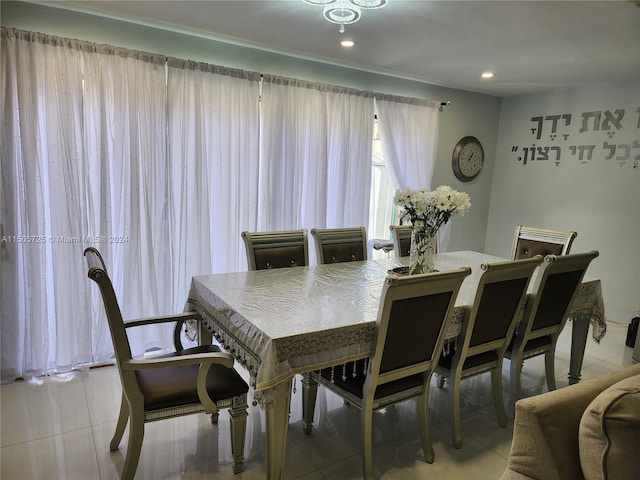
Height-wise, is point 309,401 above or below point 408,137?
below

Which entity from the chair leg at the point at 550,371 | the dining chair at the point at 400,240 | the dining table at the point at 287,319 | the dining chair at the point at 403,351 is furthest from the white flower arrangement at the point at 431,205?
the chair leg at the point at 550,371

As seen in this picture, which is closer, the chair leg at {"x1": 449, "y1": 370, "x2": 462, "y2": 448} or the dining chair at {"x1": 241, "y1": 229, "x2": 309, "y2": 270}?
the chair leg at {"x1": 449, "y1": 370, "x2": 462, "y2": 448}

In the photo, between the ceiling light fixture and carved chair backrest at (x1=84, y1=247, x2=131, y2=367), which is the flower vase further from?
carved chair backrest at (x1=84, y1=247, x2=131, y2=367)

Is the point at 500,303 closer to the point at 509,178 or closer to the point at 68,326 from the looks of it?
the point at 68,326

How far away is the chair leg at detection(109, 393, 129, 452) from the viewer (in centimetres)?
197

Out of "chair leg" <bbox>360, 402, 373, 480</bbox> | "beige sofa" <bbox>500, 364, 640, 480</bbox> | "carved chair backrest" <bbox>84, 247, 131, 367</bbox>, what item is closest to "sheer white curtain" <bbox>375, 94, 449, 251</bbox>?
"chair leg" <bbox>360, 402, 373, 480</bbox>

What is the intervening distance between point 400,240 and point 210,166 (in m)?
1.64

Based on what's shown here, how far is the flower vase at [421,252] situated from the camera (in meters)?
2.40

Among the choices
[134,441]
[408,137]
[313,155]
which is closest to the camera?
[134,441]

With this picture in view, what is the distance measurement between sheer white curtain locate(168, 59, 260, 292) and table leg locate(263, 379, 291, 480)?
1.76m

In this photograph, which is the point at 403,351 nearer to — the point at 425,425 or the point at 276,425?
the point at 425,425

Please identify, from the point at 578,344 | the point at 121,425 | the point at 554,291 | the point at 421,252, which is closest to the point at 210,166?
the point at 421,252

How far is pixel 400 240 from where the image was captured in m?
3.40

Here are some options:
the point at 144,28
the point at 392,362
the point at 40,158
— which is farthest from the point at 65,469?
the point at 144,28
